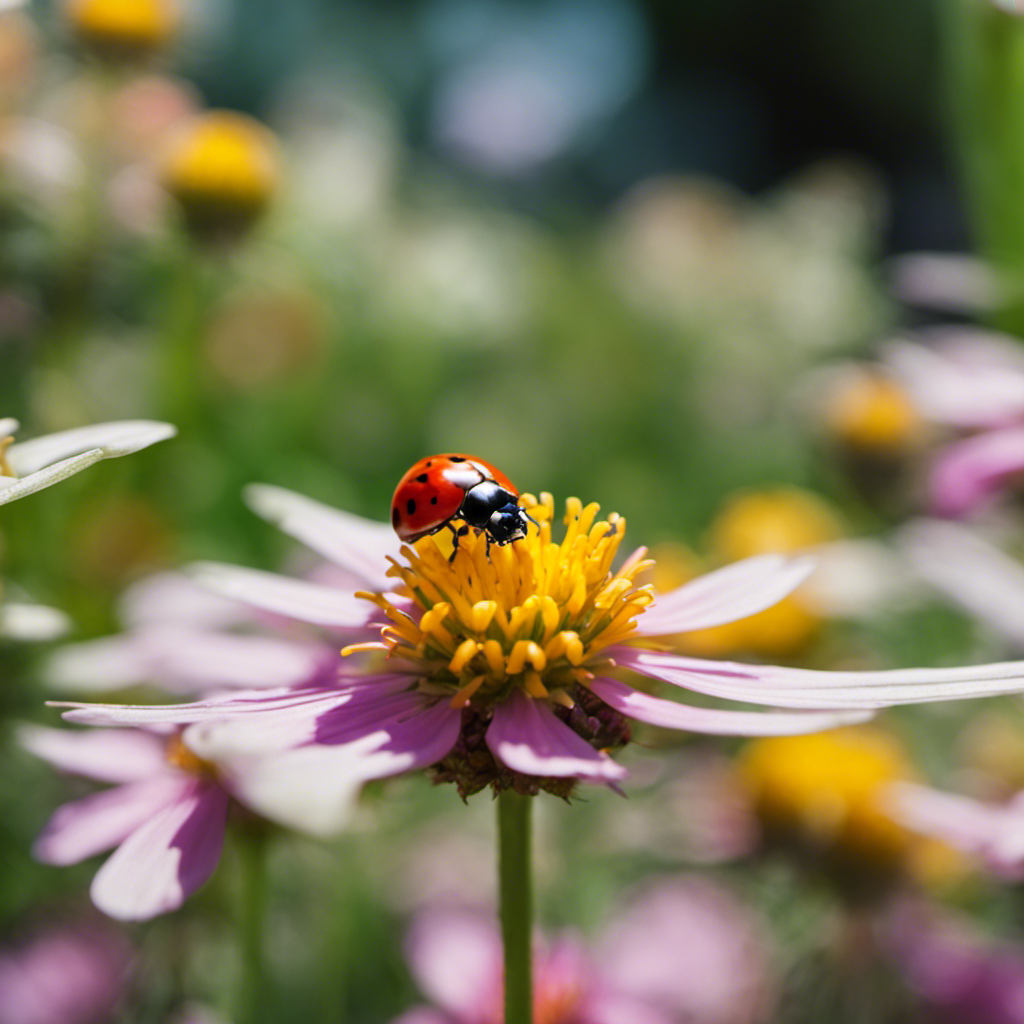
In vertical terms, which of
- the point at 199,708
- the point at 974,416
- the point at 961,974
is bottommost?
the point at 961,974

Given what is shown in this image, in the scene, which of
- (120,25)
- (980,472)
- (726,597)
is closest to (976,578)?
(980,472)

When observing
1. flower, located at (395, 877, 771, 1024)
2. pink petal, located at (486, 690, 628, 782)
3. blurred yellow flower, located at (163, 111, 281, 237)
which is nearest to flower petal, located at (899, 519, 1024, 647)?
flower, located at (395, 877, 771, 1024)

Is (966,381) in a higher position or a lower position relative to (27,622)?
higher

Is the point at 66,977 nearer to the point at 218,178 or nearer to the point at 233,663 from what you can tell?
the point at 233,663

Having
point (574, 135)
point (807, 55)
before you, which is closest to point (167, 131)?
point (574, 135)

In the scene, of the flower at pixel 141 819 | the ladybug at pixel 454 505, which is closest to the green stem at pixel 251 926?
the flower at pixel 141 819

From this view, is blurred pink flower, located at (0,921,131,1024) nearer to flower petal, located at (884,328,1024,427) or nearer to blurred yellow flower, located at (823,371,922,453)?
flower petal, located at (884,328,1024,427)
